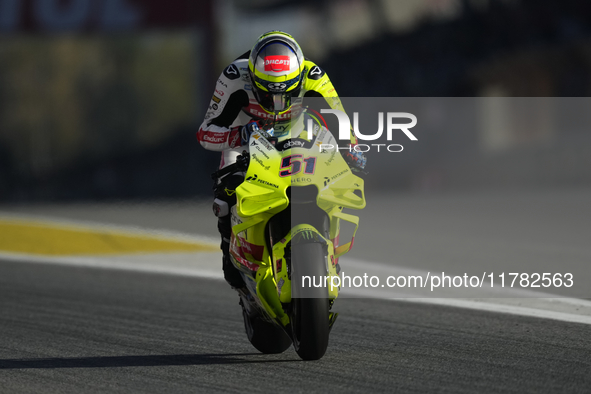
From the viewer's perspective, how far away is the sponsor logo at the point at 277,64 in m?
4.57

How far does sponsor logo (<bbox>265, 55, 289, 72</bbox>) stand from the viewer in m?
4.57

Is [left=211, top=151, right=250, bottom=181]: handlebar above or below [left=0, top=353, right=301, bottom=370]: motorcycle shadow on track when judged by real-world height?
above

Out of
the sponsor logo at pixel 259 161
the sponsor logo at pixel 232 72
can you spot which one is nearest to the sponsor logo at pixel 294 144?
the sponsor logo at pixel 259 161

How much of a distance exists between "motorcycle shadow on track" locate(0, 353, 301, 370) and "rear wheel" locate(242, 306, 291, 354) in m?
0.06

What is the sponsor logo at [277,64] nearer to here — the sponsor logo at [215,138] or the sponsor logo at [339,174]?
the sponsor logo at [215,138]

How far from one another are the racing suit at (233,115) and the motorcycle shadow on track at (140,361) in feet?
1.37

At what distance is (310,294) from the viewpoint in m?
4.26

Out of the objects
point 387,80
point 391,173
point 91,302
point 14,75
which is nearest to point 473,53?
point 387,80

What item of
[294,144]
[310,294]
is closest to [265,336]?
[310,294]

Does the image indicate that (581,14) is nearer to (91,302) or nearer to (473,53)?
(473,53)

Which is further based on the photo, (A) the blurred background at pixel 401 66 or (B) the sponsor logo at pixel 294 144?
(A) the blurred background at pixel 401 66

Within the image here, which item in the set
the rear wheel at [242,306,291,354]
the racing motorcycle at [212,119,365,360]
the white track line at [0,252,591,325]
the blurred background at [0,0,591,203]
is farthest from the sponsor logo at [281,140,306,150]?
the blurred background at [0,0,591,203]

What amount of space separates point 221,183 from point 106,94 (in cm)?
4527

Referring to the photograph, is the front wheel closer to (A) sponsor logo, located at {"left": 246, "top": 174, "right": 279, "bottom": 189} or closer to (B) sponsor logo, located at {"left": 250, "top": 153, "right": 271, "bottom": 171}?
(A) sponsor logo, located at {"left": 246, "top": 174, "right": 279, "bottom": 189}
